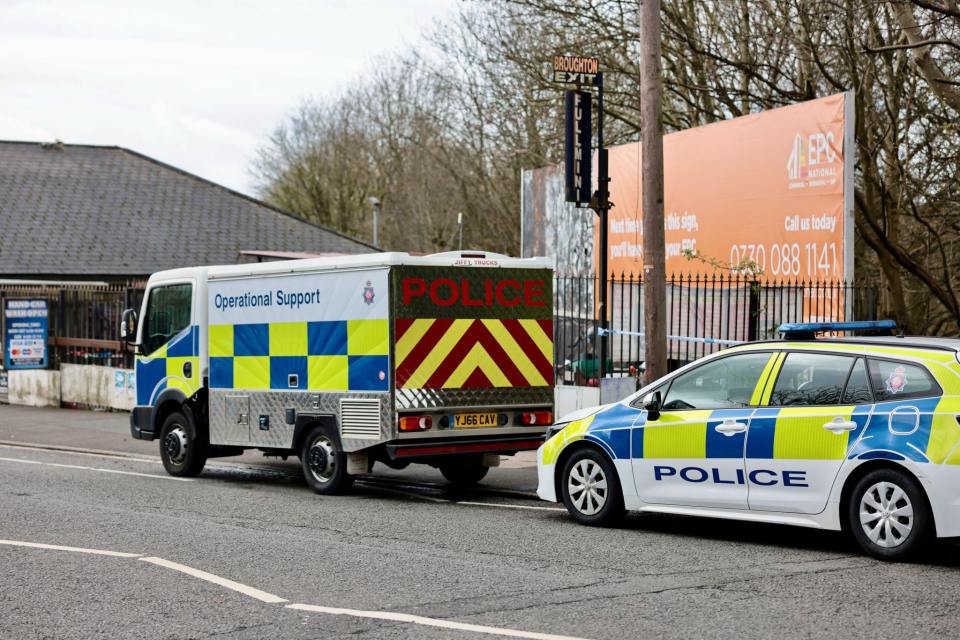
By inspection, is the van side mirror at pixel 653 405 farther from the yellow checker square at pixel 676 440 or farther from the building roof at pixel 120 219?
the building roof at pixel 120 219

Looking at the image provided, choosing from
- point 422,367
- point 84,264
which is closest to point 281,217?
point 84,264

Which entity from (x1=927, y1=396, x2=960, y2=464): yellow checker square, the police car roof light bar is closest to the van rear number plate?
the police car roof light bar

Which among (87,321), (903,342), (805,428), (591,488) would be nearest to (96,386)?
(87,321)

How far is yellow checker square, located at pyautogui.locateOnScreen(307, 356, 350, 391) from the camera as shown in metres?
12.1

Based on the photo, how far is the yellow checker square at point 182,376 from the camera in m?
14.0

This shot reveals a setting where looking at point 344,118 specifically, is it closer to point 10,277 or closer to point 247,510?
point 10,277

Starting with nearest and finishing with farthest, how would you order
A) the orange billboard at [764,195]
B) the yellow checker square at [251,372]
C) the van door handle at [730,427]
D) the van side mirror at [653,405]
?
1. the van door handle at [730,427]
2. the van side mirror at [653,405]
3. the yellow checker square at [251,372]
4. the orange billboard at [764,195]

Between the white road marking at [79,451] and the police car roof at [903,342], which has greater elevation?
the police car roof at [903,342]

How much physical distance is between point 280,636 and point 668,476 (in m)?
3.98

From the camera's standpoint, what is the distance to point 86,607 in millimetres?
7086

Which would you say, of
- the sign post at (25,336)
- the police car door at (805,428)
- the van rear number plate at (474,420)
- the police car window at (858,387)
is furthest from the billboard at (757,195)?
the sign post at (25,336)

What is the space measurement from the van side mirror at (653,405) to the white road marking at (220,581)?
3524mm

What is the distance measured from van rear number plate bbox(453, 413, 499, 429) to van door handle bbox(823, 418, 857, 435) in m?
4.37

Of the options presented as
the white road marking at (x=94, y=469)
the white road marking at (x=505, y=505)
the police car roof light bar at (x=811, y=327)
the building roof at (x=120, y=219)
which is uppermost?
the building roof at (x=120, y=219)
